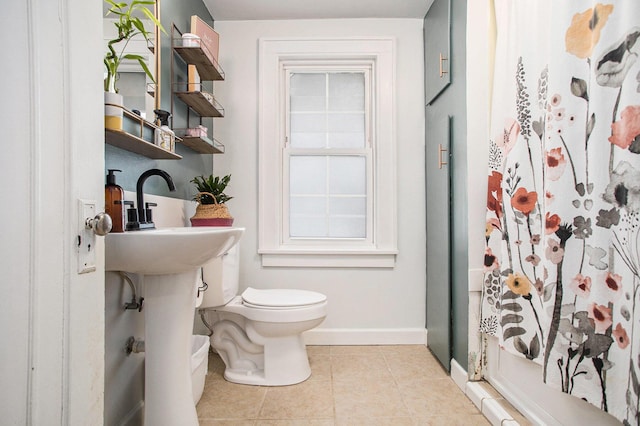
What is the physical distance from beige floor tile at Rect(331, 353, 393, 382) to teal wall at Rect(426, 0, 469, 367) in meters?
0.42

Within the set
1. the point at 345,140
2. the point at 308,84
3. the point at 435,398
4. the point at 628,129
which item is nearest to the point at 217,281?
the point at 435,398

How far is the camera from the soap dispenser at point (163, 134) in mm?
1362

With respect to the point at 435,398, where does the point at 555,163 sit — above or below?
above

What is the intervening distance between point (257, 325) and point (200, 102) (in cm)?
130

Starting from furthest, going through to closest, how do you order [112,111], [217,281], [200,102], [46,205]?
[200,102]
[217,281]
[112,111]
[46,205]

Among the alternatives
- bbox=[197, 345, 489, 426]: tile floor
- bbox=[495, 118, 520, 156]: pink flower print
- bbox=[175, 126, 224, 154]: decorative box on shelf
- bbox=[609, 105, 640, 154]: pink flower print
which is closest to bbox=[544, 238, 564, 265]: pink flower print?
bbox=[609, 105, 640, 154]: pink flower print

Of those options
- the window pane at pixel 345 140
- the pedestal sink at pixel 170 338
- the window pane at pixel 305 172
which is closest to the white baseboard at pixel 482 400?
the pedestal sink at pixel 170 338

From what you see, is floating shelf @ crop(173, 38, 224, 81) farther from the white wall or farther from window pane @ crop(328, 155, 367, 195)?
window pane @ crop(328, 155, 367, 195)

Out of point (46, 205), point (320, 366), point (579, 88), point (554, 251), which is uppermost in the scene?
point (579, 88)

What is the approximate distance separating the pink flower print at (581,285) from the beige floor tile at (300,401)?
1111 millimetres

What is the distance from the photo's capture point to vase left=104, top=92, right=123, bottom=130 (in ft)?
3.38

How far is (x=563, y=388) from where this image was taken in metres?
1.04

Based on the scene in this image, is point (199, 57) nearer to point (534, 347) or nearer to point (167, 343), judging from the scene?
point (167, 343)

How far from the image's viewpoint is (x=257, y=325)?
1.76 m
